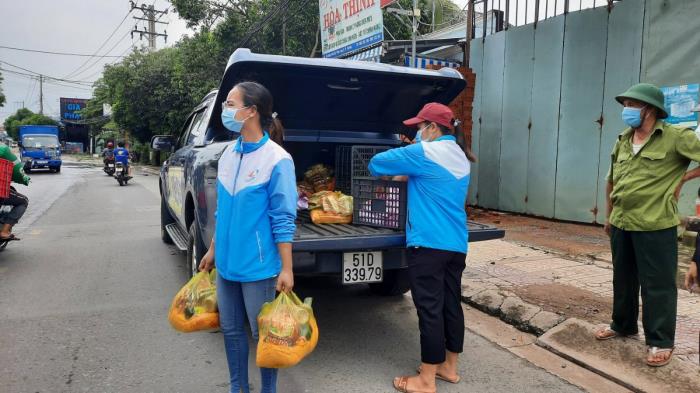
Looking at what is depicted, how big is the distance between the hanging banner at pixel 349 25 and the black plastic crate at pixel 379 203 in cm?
911

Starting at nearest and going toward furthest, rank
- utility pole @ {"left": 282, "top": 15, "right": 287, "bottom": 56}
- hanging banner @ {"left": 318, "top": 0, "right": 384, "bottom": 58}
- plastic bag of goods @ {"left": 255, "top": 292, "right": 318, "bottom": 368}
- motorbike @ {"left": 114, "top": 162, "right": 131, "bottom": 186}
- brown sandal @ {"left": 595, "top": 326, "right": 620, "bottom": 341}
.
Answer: plastic bag of goods @ {"left": 255, "top": 292, "right": 318, "bottom": 368} → brown sandal @ {"left": 595, "top": 326, "right": 620, "bottom": 341} → hanging banner @ {"left": 318, "top": 0, "right": 384, "bottom": 58} → utility pole @ {"left": 282, "top": 15, "right": 287, "bottom": 56} → motorbike @ {"left": 114, "top": 162, "right": 131, "bottom": 186}

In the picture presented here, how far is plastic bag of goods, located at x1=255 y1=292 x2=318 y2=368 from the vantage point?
2.41m

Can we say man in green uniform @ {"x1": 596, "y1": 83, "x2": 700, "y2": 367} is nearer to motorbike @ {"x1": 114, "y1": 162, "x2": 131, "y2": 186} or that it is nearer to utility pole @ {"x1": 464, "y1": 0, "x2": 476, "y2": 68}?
utility pole @ {"x1": 464, "y1": 0, "x2": 476, "y2": 68}

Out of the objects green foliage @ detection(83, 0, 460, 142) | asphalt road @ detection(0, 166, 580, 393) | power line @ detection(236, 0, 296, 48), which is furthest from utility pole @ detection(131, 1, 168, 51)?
asphalt road @ detection(0, 166, 580, 393)

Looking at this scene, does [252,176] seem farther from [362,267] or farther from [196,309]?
[362,267]

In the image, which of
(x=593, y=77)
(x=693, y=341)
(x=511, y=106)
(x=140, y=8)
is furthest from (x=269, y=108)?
(x=140, y=8)

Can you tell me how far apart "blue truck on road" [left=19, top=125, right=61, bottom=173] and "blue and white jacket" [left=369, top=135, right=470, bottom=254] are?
1091 inches

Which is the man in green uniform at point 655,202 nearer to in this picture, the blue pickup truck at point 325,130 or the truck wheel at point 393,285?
the blue pickup truck at point 325,130

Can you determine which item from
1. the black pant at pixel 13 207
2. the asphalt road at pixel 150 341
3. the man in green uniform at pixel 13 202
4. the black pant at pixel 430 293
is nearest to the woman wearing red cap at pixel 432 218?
the black pant at pixel 430 293

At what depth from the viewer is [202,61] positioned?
20625 mm

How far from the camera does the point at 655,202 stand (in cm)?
332

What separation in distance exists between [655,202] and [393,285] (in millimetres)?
2370

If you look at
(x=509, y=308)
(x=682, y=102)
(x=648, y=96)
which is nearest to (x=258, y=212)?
(x=648, y=96)

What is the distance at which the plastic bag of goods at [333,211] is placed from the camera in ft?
12.7
